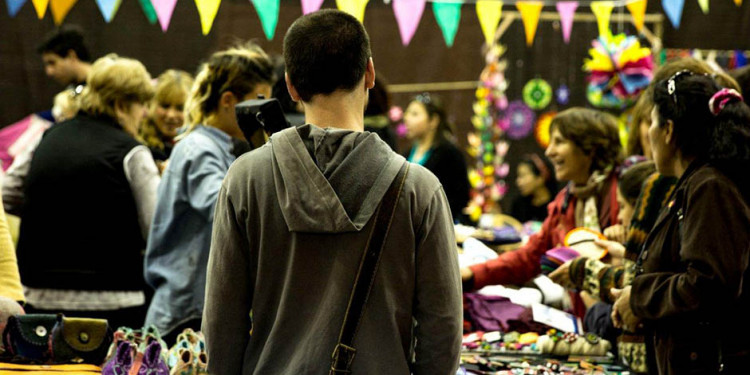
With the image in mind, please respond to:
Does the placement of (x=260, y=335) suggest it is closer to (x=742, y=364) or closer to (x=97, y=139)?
(x=742, y=364)

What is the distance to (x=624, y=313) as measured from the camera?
271cm

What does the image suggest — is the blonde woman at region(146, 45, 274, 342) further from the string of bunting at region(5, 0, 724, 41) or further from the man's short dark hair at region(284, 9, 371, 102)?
the man's short dark hair at region(284, 9, 371, 102)

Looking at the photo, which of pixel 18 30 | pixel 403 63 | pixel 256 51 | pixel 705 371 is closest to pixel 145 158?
pixel 256 51

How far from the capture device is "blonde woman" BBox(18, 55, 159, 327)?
350cm

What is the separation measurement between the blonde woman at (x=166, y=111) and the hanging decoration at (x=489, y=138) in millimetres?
3405

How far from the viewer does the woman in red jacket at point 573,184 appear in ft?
12.0

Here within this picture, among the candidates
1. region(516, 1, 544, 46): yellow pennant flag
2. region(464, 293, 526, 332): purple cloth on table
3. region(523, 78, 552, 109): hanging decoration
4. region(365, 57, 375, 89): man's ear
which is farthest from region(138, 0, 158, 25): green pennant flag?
region(365, 57, 375, 89): man's ear

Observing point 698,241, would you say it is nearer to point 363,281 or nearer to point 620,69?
point 363,281

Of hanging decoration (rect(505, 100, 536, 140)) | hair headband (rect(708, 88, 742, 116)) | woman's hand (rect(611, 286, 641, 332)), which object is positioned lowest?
hanging decoration (rect(505, 100, 536, 140))

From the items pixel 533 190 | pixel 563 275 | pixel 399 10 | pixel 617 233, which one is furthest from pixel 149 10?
pixel 563 275

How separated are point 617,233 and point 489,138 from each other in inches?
173

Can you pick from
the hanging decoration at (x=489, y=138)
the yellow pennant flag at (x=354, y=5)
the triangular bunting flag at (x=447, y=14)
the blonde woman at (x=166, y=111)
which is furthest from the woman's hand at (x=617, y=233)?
the hanging decoration at (x=489, y=138)

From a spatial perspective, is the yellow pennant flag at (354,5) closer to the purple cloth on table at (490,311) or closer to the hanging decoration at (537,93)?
the purple cloth on table at (490,311)

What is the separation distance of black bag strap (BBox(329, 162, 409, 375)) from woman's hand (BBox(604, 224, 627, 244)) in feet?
5.88
